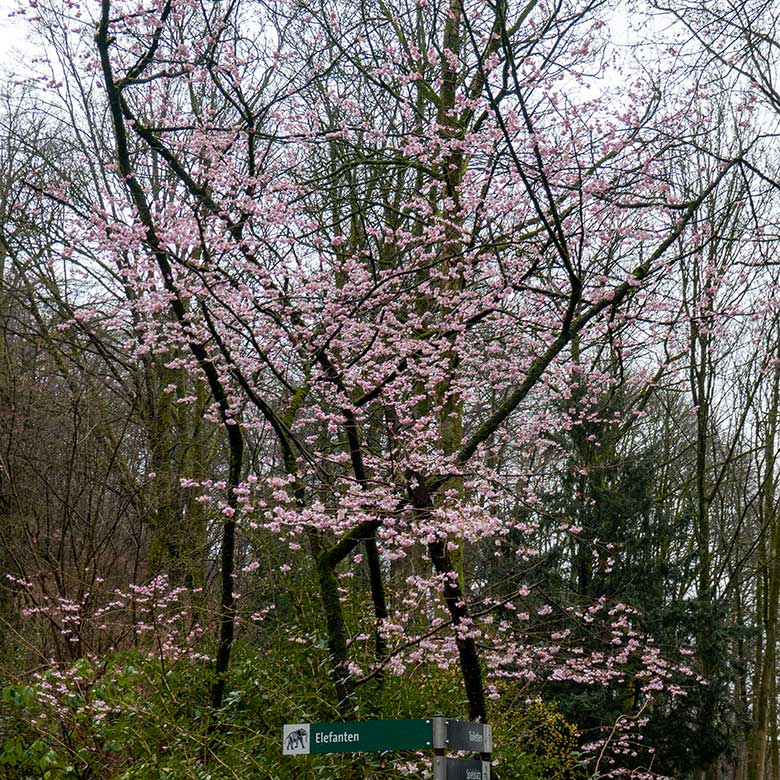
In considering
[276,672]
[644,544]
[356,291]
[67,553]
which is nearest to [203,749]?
[276,672]

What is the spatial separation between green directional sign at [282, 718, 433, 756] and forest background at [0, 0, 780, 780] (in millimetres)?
1190

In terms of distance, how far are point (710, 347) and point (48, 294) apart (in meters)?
10.9

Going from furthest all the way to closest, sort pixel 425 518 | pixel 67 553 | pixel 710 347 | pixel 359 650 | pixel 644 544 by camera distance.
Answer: pixel 710 347 < pixel 644 544 < pixel 67 553 < pixel 359 650 < pixel 425 518

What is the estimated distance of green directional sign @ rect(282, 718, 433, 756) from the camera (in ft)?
15.5

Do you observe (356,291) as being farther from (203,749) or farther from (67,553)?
(67,553)

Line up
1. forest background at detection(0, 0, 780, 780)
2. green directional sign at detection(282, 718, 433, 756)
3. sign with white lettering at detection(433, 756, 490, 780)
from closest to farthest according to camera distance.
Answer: sign with white lettering at detection(433, 756, 490, 780) < green directional sign at detection(282, 718, 433, 756) < forest background at detection(0, 0, 780, 780)

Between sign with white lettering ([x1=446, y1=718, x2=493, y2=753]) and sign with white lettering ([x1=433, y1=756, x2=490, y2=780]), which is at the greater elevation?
sign with white lettering ([x1=446, y1=718, x2=493, y2=753])

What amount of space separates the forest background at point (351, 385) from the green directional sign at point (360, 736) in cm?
119

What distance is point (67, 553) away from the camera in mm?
12188

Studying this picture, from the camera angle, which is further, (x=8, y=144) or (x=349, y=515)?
(x=8, y=144)

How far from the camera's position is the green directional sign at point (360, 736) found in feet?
15.5

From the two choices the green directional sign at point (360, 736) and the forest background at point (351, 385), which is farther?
the forest background at point (351, 385)

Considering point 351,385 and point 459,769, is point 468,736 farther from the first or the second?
point 351,385

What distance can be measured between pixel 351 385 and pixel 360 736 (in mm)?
→ 4117
